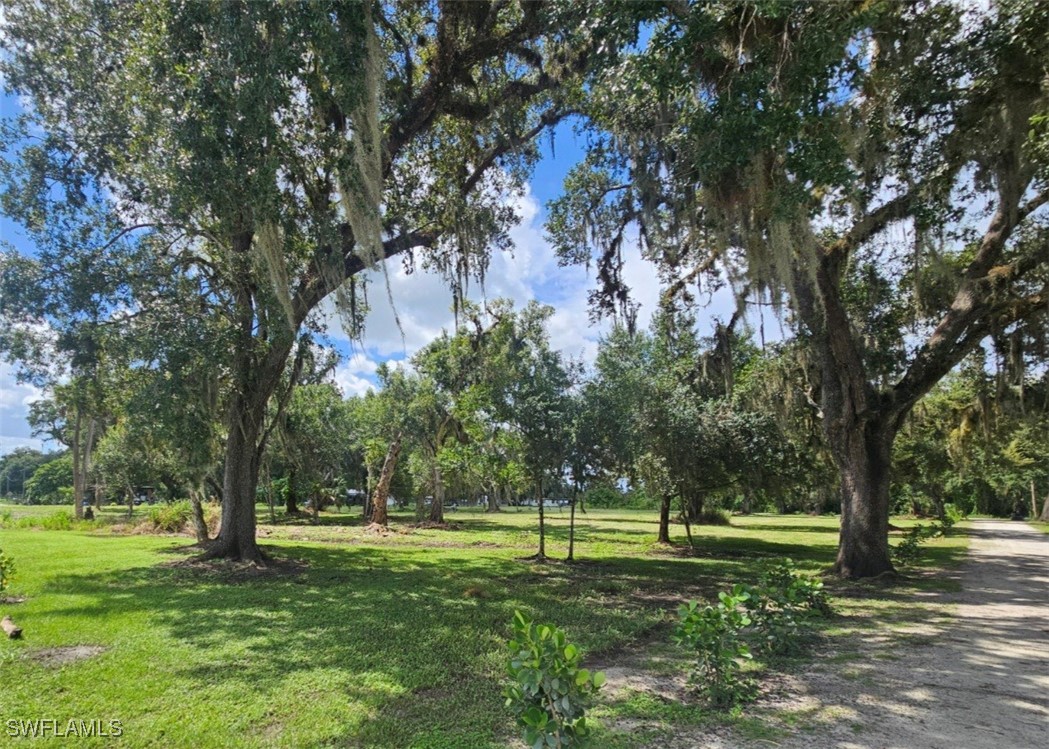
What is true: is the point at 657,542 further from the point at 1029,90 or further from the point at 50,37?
the point at 50,37

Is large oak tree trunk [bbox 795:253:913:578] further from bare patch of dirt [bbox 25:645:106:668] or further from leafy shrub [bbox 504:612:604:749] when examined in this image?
bare patch of dirt [bbox 25:645:106:668]

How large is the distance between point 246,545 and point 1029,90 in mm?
13555

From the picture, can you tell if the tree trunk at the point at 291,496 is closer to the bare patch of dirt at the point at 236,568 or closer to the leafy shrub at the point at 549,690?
the bare patch of dirt at the point at 236,568

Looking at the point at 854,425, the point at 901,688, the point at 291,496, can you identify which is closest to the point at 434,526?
the point at 291,496

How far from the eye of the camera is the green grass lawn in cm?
360

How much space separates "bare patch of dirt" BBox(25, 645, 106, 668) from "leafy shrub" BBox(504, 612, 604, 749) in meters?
4.39

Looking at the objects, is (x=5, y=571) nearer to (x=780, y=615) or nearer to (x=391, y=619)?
(x=391, y=619)

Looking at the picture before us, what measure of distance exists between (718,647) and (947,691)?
188 cm

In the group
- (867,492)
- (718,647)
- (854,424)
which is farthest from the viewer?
(854,424)

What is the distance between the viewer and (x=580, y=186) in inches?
309

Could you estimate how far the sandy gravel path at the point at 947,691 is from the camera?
130 inches

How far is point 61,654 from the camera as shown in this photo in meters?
4.94

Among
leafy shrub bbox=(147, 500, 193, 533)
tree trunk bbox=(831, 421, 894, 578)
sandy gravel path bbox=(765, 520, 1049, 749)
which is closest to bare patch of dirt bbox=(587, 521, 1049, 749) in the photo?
sandy gravel path bbox=(765, 520, 1049, 749)

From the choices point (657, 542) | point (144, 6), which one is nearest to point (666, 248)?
point (144, 6)
